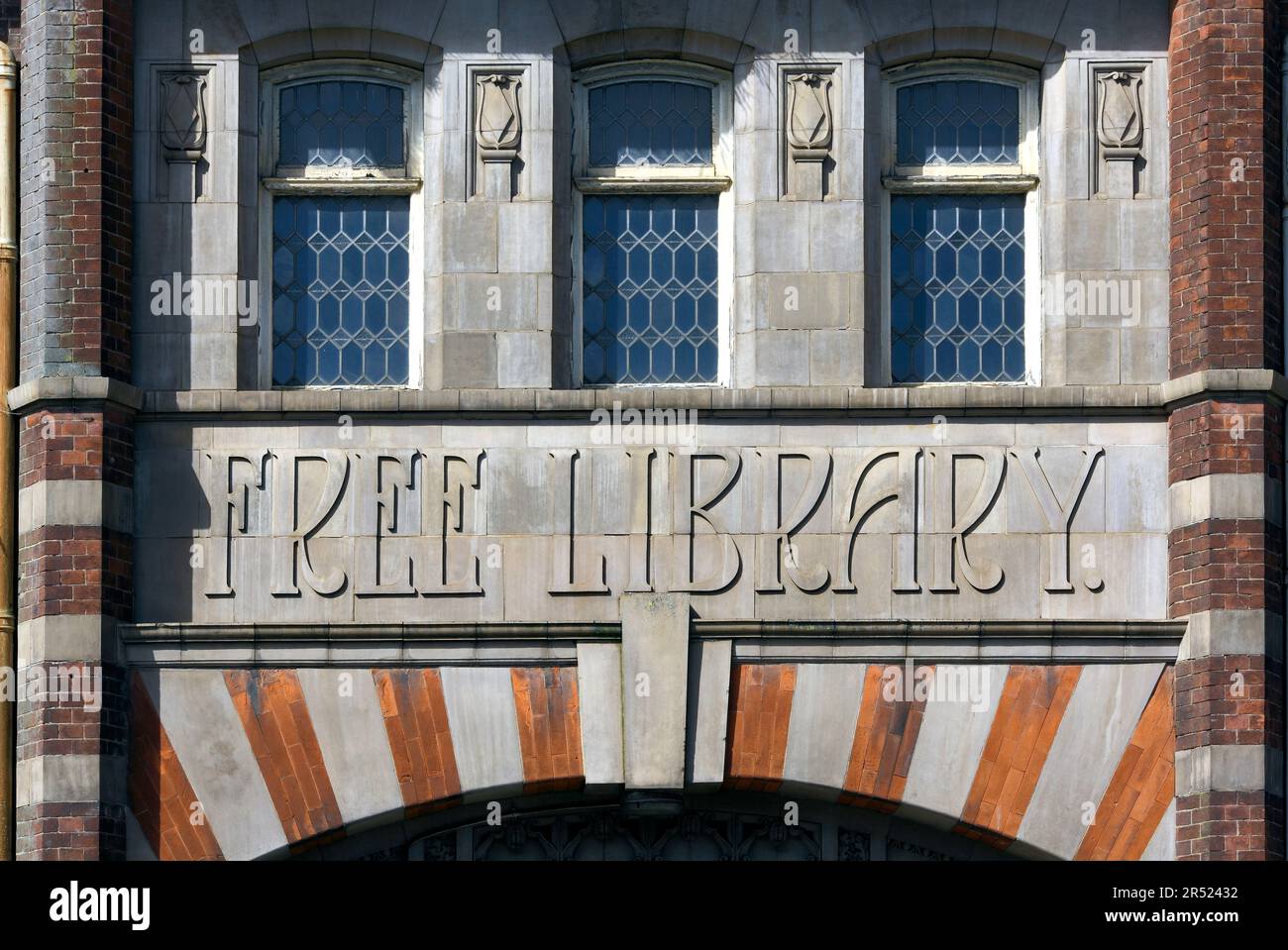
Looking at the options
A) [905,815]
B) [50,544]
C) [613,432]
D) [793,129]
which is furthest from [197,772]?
[793,129]

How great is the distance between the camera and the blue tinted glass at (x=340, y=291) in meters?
18.2

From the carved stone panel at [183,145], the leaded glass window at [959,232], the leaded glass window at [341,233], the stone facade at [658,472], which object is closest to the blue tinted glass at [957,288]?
the leaded glass window at [959,232]

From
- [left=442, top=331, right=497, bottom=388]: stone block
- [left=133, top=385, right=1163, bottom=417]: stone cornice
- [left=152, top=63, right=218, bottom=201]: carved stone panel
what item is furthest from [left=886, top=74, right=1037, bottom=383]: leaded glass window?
[left=152, top=63, right=218, bottom=201]: carved stone panel

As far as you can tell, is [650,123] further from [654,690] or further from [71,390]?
[71,390]

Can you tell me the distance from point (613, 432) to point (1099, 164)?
3882 mm

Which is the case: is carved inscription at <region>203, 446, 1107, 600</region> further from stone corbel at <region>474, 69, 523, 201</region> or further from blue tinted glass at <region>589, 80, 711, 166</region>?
blue tinted glass at <region>589, 80, 711, 166</region>

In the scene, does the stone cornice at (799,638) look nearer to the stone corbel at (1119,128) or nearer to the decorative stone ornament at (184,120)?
the stone corbel at (1119,128)

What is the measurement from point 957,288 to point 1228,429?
2.14 meters

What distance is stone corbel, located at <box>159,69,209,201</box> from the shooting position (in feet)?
59.8

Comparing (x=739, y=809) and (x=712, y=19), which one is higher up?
(x=712, y=19)

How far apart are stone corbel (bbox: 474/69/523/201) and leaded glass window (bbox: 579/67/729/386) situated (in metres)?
0.52

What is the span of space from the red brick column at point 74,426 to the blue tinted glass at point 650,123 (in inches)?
129

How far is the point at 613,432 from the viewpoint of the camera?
17.8 meters
